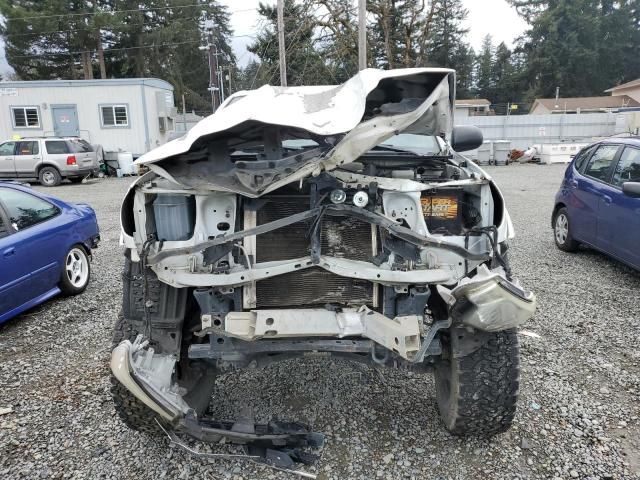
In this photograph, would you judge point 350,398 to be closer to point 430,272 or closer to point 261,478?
point 261,478

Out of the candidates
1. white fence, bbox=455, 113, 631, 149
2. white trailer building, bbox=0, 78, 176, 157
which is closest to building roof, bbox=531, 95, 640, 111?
white fence, bbox=455, 113, 631, 149

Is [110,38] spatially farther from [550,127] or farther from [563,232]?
[563,232]

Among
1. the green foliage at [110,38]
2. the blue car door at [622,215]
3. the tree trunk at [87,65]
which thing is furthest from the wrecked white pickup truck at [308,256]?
the tree trunk at [87,65]

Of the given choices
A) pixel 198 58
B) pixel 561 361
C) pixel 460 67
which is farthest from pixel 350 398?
pixel 460 67

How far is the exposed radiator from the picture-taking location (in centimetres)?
275

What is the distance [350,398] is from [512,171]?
59.2 ft

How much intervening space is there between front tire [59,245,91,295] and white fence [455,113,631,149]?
74.4 feet

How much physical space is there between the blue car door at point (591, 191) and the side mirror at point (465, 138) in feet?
8.91

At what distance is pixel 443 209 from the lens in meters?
2.80

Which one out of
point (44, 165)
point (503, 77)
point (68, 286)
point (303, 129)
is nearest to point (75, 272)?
point (68, 286)

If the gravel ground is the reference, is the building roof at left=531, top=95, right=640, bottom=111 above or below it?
above

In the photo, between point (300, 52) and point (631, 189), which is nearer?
point (631, 189)

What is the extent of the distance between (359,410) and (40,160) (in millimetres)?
17738

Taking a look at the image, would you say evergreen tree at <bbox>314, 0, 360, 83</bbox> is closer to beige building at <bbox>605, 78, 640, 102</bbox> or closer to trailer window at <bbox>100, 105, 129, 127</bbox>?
trailer window at <bbox>100, 105, 129, 127</bbox>
